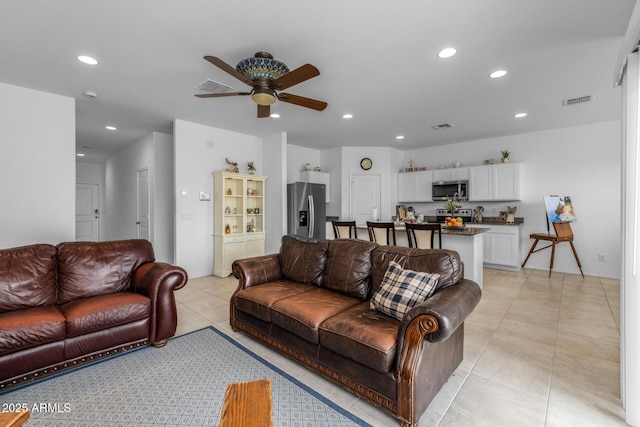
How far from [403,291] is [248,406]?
1.31 meters

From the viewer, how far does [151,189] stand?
5.62m

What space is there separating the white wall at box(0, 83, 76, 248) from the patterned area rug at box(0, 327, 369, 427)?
7.91 feet

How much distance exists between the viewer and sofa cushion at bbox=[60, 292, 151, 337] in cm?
222

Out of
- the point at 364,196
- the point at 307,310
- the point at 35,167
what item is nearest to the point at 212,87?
the point at 35,167

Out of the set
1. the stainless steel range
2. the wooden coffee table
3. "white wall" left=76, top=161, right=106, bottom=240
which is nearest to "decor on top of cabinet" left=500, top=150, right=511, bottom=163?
the stainless steel range

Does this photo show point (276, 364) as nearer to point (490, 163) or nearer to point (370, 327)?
point (370, 327)

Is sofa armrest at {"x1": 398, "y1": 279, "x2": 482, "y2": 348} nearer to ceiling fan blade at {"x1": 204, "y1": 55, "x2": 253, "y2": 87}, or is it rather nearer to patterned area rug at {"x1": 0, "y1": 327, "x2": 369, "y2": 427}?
patterned area rug at {"x1": 0, "y1": 327, "x2": 369, "y2": 427}

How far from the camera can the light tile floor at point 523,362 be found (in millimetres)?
1794

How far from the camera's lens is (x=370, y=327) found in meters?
1.90

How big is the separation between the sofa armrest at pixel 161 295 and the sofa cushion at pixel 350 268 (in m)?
1.42

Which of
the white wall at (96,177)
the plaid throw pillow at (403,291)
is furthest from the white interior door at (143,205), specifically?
the plaid throw pillow at (403,291)

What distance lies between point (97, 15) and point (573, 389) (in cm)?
441

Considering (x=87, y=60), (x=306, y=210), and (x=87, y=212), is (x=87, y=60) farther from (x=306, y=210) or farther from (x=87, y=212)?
(x=87, y=212)

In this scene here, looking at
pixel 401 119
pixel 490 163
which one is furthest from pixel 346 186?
pixel 490 163
